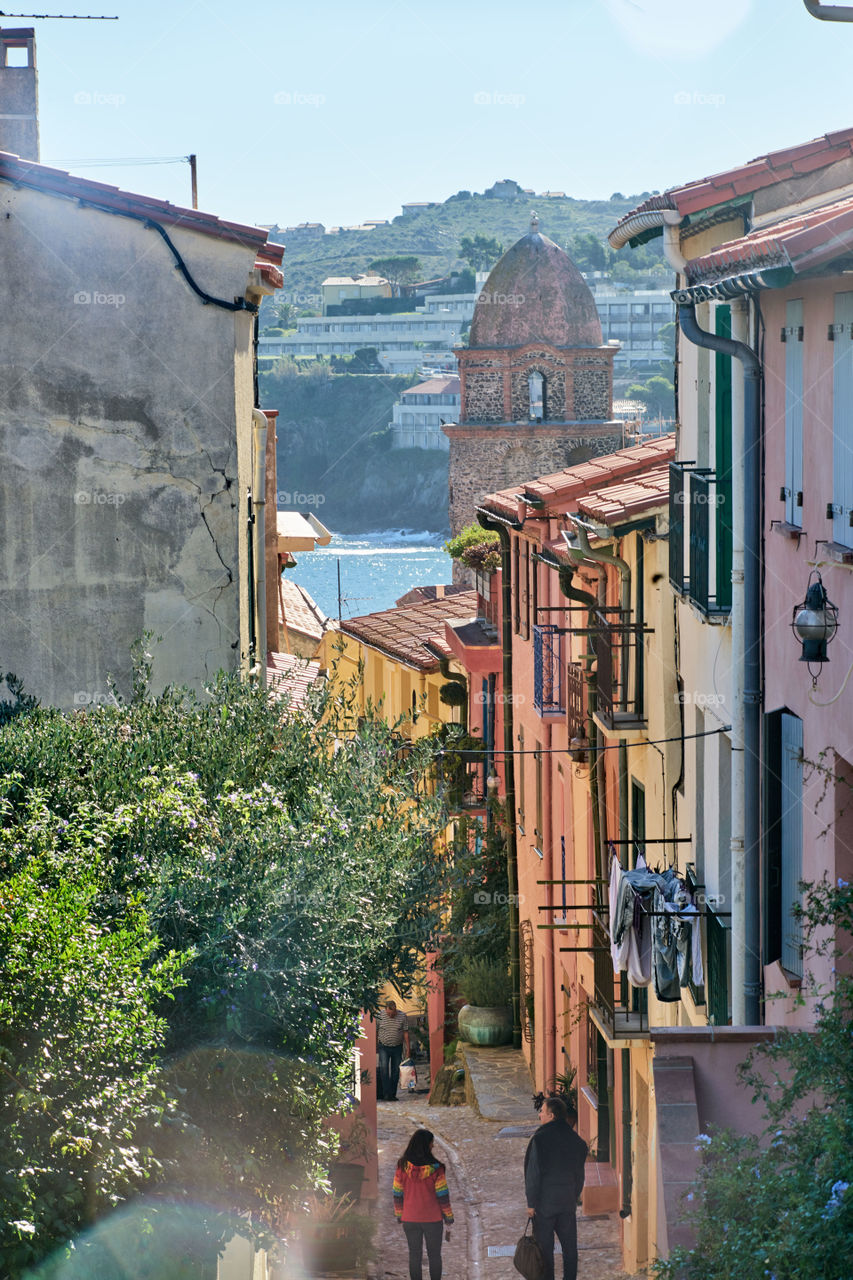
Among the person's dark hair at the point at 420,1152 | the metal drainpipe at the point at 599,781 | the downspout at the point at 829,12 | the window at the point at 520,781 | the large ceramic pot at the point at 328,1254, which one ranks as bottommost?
the large ceramic pot at the point at 328,1254

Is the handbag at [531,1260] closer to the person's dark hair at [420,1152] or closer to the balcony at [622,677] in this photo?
the person's dark hair at [420,1152]

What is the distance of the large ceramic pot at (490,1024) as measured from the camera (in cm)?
2420

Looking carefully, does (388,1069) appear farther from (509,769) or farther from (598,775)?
(598,775)

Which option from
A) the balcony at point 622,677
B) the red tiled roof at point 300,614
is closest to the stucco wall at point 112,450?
the balcony at point 622,677

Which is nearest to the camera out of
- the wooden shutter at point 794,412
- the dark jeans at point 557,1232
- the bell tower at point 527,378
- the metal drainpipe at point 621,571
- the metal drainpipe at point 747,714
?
the wooden shutter at point 794,412

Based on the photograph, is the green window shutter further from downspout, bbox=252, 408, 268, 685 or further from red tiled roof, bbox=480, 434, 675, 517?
downspout, bbox=252, 408, 268, 685

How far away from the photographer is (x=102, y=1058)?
738 centimetres

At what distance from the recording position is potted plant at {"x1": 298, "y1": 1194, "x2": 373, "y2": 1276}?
43.8 feet

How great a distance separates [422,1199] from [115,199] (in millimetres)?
8361

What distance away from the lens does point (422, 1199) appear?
1245cm

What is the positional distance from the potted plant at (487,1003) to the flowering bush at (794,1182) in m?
17.6

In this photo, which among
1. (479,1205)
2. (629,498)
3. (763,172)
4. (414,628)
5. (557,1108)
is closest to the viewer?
(763,172)

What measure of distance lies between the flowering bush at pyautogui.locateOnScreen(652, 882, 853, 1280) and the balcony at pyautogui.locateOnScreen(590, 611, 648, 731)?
293 inches

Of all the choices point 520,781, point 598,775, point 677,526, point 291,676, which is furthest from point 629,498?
point 520,781
